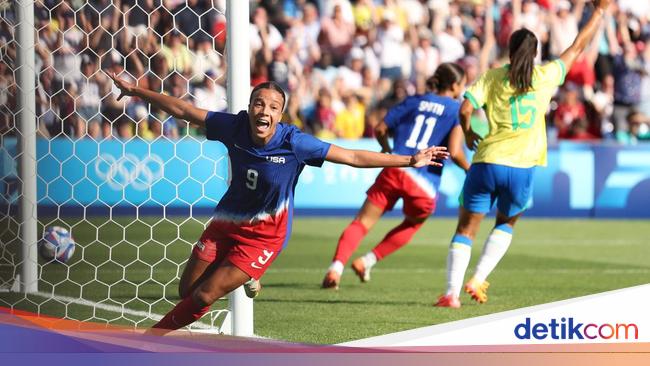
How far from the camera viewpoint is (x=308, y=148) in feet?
21.0

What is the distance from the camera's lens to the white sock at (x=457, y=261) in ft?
28.5

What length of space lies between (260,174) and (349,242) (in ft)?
10.5

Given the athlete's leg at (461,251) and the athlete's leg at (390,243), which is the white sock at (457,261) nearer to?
the athlete's leg at (461,251)

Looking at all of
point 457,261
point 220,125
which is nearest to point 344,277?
point 457,261

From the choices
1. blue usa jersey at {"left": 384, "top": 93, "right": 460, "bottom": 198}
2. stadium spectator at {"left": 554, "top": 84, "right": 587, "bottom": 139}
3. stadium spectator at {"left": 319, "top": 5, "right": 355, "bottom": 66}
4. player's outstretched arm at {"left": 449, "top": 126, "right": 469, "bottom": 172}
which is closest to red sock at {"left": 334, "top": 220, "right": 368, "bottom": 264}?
blue usa jersey at {"left": 384, "top": 93, "right": 460, "bottom": 198}

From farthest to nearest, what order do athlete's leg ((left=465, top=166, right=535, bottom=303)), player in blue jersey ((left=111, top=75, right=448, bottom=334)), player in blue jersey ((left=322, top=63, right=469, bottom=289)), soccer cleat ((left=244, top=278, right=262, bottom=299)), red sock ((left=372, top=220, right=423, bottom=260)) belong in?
1. red sock ((left=372, top=220, right=423, bottom=260))
2. player in blue jersey ((left=322, top=63, right=469, bottom=289))
3. athlete's leg ((left=465, top=166, right=535, bottom=303))
4. soccer cleat ((left=244, top=278, right=262, bottom=299))
5. player in blue jersey ((left=111, top=75, right=448, bottom=334))

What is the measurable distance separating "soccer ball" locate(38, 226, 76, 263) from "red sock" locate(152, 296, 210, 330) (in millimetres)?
1918

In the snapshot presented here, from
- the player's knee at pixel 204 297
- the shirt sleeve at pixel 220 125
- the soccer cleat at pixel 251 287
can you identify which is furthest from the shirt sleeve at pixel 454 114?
the player's knee at pixel 204 297

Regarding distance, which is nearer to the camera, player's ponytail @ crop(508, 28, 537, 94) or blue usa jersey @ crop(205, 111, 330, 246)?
blue usa jersey @ crop(205, 111, 330, 246)

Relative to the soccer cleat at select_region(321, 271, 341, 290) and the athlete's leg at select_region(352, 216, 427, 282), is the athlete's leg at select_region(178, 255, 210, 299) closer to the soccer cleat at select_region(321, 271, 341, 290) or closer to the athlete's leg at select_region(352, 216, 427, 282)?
the soccer cleat at select_region(321, 271, 341, 290)

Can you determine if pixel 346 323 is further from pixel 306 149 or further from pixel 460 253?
pixel 306 149

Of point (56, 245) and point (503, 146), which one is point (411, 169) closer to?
point (503, 146)

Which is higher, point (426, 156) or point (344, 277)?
point (426, 156)

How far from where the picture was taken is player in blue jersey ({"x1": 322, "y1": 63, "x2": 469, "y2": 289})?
951cm
